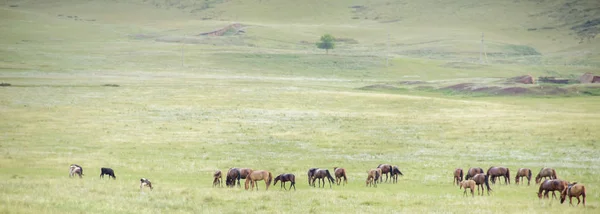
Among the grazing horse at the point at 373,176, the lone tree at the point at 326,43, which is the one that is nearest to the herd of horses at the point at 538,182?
the grazing horse at the point at 373,176

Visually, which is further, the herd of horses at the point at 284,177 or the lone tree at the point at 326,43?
the lone tree at the point at 326,43

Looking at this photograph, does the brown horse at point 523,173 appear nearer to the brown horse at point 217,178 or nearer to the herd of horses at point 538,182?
the herd of horses at point 538,182

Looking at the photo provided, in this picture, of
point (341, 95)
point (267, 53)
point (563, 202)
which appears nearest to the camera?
point (563, 202)

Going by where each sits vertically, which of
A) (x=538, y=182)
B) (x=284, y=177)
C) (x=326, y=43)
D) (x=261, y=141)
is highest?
(x=326, y=43)

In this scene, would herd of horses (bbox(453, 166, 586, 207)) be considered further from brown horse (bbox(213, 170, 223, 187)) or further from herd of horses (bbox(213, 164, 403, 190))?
brown horse (bbox(213, 170, 223, 187))

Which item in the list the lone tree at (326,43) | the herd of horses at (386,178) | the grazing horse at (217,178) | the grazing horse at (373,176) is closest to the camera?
the herd of horses at (386,178)

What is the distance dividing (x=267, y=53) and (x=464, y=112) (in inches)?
3774

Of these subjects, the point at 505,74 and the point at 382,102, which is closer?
the point at 382,102

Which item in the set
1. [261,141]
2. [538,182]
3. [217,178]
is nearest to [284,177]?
[217,178]

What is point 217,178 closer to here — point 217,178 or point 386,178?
point 217,178

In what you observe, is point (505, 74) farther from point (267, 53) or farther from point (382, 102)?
point (382, 102)

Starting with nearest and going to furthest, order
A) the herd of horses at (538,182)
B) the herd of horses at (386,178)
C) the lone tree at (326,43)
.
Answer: the herd of horses at (538,182) → the herd of horses at (386,178) → the lone tree at (326,43)

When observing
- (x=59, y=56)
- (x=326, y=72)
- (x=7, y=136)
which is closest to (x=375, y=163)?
(x=7, y=136)

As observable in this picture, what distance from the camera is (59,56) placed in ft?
474
